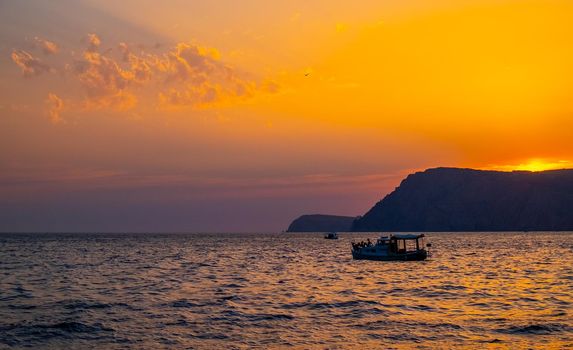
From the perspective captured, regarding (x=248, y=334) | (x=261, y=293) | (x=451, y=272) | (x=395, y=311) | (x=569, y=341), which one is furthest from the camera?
(x=451, y=272)

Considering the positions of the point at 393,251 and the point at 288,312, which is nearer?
the point at 288,312

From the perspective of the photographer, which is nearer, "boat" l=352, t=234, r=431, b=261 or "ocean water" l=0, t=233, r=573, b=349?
"ocean water" l=0, t=233, r=573, b=349

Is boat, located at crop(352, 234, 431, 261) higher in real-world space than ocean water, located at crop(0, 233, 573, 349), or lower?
higher

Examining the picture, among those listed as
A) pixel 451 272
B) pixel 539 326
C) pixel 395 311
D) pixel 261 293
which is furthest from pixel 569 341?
pixel 451 272

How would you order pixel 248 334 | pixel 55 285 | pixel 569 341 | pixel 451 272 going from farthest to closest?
pixel 451 272 < pixel 55 285 < pixel 248 334 < pixel 569 341

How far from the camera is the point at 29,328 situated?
30.5 metres

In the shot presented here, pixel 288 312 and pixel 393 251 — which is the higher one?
pixel 393 251

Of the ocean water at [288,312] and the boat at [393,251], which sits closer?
the ocean water at [288,312]

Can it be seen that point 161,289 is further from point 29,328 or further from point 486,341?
point 486,341

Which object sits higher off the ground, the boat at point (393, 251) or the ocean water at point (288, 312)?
the boat at point (393, 251)

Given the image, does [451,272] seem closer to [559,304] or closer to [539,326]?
[559,304]

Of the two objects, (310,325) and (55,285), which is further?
(55,285)

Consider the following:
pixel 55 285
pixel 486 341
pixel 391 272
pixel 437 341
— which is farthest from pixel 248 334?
pixel 391 272

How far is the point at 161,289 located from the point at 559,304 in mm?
31614
